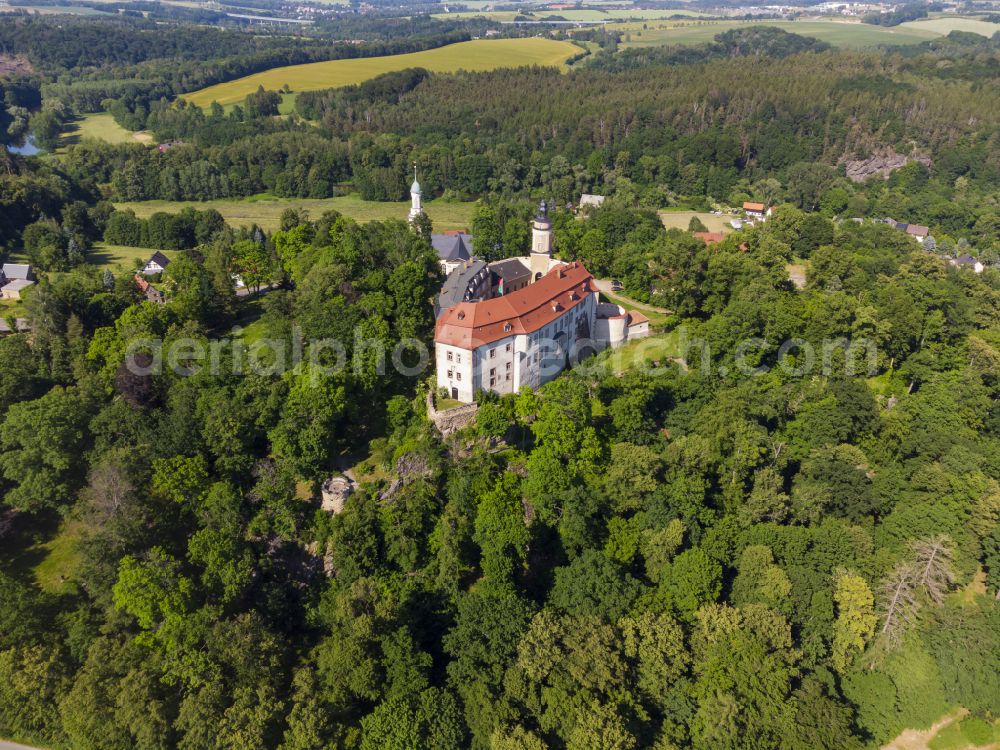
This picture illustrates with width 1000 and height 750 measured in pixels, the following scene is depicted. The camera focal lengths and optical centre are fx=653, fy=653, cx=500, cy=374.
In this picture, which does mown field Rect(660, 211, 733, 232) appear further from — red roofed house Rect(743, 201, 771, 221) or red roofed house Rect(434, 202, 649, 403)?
red roofed house Rect(434, 202, 649, 403)

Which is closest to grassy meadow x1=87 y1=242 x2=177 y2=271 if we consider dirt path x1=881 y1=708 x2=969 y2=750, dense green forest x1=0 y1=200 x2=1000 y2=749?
dense green forest x1=0 y1=200 x2=1000 y2=749

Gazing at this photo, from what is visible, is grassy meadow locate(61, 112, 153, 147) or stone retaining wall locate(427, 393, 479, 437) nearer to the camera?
stone retaining wall locate(427, 393, 479, 437)

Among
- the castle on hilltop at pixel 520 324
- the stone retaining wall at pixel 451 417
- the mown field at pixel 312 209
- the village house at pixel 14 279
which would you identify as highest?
the castle on hilltop at pixel 520 324

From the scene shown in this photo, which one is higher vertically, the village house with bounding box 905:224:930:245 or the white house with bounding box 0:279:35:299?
the white house with bounding box 0:279:35:299

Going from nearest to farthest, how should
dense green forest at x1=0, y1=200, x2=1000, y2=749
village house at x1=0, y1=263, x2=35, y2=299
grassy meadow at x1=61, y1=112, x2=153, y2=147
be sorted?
dense green forest at x1=0, y1=200, x2=1000, y2=749 < village house at x1=0, y1=263, x2=35, y2=299 < grassy meadow at x1=61, y1=112, x2=153, y2=147

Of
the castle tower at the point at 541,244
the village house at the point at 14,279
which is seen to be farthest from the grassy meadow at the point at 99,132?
the castle tower at the point at 541,244

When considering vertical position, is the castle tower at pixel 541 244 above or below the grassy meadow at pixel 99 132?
above

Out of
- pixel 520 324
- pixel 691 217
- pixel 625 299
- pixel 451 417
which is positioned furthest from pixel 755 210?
pixel 451 417

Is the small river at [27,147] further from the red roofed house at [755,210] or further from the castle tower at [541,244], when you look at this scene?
the red roofed house at [755,210]

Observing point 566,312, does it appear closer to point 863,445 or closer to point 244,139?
point 863,445

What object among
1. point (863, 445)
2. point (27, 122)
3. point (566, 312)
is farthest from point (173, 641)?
point (27, 122)

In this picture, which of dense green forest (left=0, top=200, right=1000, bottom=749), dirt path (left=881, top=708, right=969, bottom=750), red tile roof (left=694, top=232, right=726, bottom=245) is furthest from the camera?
red tile roof (left=694, top=232, right=726, bottom=245)
